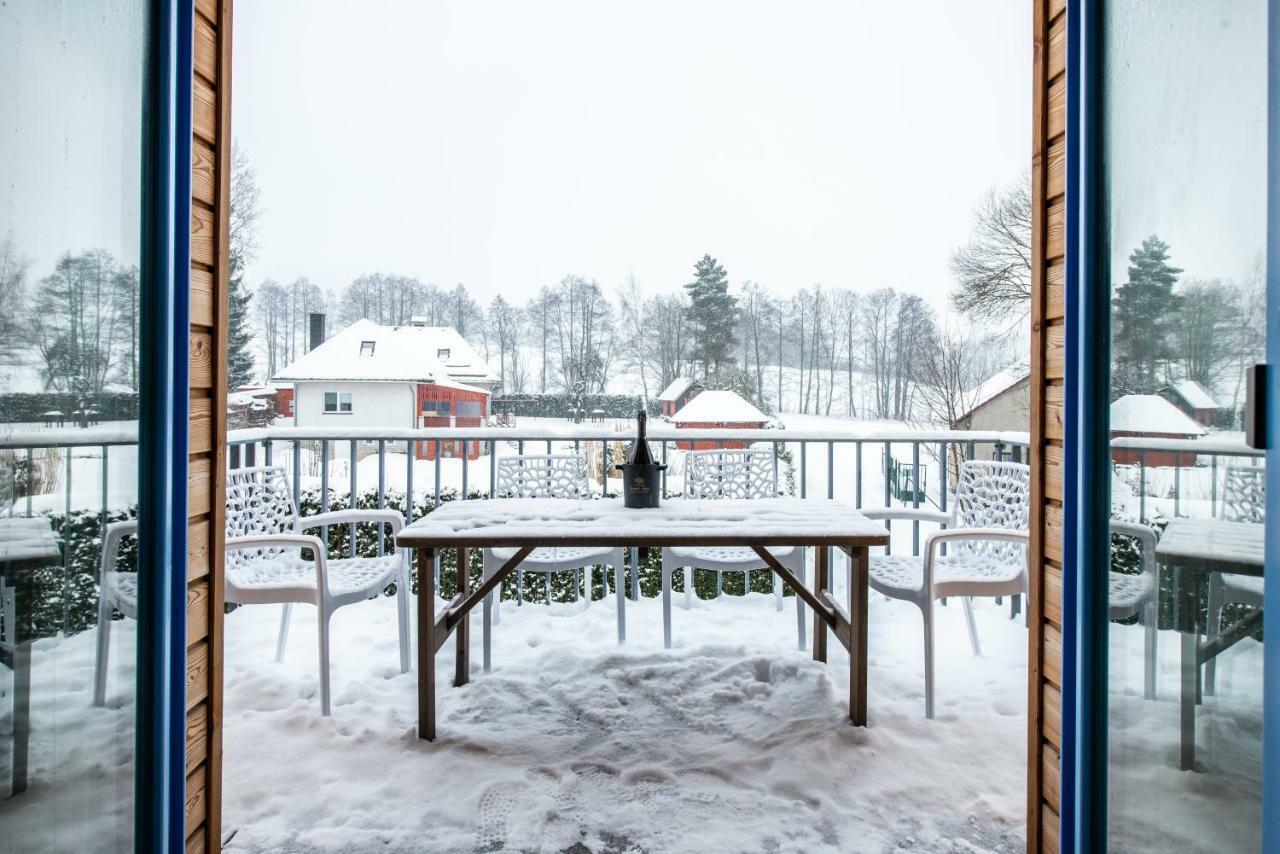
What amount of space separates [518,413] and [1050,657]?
333 inches

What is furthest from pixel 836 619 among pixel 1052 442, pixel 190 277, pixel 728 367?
pixel 728 367

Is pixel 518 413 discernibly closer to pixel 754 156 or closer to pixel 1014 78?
pixel 754 156

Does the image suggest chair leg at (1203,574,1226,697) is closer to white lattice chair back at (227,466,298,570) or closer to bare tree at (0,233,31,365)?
bare tree at (0,233,31,365)

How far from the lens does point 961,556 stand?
2.94 m

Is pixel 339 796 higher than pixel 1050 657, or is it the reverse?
pixel 1050 657

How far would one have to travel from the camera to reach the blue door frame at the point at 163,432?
4.09 feet

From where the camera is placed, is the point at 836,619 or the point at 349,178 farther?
the point at 349,178

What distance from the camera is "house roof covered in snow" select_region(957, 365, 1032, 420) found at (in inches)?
333

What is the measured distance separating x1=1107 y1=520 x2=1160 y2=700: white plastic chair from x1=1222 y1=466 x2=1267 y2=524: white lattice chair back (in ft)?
0.62

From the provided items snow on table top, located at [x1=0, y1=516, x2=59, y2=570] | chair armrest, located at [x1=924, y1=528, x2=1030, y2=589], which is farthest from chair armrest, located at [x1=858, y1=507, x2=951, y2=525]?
snow on table top, located at [x1=0, y1=516, x2=59, y2=570]

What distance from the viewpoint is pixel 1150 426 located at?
1.17 metres

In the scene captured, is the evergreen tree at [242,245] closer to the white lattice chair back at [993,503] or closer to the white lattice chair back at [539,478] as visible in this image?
the white lattice chair back at [539,478]

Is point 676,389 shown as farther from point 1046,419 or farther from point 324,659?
point 1046,419

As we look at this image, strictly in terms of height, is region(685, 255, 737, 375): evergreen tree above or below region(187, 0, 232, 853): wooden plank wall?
above
